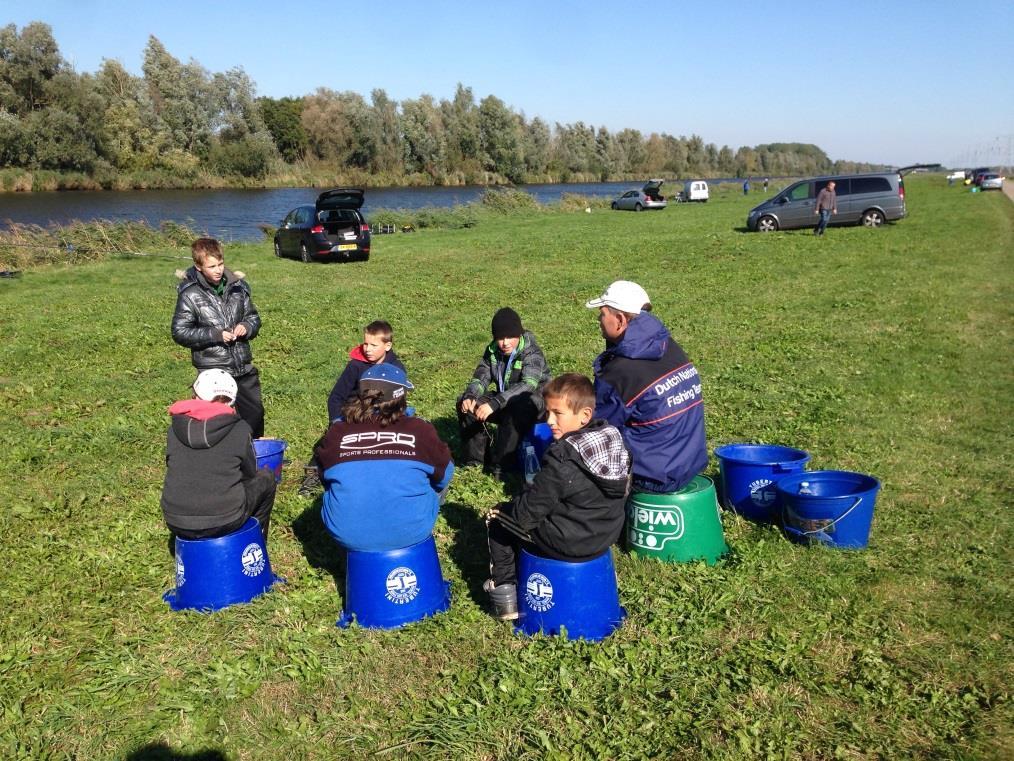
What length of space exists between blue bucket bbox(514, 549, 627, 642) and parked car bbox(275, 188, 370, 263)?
18.2 metres

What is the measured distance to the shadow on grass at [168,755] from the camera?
138 inches

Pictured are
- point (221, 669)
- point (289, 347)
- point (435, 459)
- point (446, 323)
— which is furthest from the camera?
point (446, 323)

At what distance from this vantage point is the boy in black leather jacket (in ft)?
20.6

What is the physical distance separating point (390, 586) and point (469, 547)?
122 cm

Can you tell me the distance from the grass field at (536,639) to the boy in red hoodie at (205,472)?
57 centimetres

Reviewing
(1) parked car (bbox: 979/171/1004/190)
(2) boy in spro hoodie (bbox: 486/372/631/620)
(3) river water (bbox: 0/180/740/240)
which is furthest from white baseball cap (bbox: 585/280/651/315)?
(1) parked car (bbox: 979/171/1004/190)

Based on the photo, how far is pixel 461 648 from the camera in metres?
4.19

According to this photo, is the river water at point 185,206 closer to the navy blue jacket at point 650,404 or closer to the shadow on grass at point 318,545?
the shadow on grass at point 318,545

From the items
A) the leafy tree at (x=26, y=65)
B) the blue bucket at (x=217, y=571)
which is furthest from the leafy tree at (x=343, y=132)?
the blue bucket at (x=217, y=571)

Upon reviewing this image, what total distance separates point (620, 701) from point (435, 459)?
159 centimetres

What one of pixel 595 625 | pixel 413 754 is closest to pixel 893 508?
pixel 595 625

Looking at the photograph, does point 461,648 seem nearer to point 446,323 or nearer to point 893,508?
point 893,508

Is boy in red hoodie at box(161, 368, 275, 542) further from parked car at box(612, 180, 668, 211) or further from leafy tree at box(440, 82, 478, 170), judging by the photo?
leafy tree at box(440, 82, 478, 170)

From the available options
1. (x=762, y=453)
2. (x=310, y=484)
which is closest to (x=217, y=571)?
(x=310, y=484)
